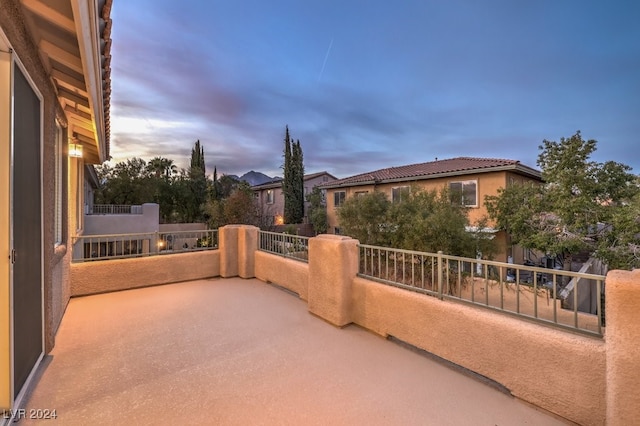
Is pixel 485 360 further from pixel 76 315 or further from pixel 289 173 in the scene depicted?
pixel 289 173

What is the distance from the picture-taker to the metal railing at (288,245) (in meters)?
6.01

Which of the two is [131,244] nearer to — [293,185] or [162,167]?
[293,185]

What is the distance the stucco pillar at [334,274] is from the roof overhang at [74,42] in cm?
321

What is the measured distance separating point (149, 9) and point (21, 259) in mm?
6461

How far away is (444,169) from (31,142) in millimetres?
13965

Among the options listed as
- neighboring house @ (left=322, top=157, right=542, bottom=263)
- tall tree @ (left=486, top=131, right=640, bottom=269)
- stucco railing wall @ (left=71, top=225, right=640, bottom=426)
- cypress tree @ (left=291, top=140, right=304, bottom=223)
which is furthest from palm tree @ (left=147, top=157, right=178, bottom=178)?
tall tree @ (left=486, top=131, right=640, bottom=269)

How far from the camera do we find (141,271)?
615 centimetres

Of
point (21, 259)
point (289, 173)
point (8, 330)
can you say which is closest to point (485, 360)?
point (8, 330)

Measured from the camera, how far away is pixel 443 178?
13.4m

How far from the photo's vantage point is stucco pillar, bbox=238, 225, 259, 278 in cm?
698

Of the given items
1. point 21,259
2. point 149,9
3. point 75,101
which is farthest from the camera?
point 149,9

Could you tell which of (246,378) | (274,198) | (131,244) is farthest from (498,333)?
(274,198)

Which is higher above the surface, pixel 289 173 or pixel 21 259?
pixel 289 173

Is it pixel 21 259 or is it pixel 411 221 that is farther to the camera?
pixel 411 221
